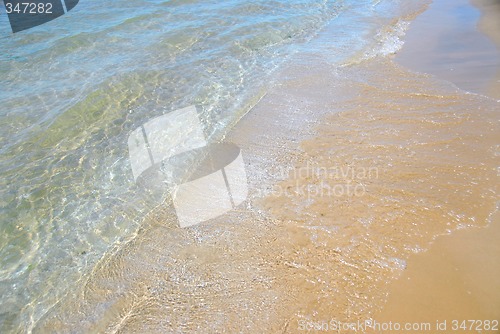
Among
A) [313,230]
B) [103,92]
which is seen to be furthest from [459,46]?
[103,92]

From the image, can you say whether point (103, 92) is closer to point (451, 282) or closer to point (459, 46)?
point (451, 282)

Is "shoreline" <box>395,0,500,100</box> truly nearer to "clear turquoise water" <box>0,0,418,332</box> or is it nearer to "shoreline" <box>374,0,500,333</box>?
"clear turquoise water" <box>0,0,418,332</box>

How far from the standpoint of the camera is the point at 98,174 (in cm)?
492

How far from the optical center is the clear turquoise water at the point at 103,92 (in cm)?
395

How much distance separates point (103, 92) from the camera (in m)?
6.80

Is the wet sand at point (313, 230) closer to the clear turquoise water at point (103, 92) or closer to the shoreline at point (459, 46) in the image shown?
the clear turquoise water at point (103, 92)

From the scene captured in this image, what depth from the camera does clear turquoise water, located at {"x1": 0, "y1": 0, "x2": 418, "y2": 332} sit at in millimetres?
3951

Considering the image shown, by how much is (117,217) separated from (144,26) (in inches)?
295

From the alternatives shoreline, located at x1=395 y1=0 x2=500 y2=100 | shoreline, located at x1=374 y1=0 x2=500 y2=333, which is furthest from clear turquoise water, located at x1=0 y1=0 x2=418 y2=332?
shoreline, located at x1=374 y1=0 x2=500 y2=333

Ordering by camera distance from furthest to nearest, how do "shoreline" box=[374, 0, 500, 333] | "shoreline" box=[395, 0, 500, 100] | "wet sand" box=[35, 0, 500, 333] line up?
"shoreline" box=[395, 0, 500, 100] → "wet sand" box=[35, 0, 500, 333] → "shoreline" box=[374, 0, 500, 333]

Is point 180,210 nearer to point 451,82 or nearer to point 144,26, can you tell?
point 451,82

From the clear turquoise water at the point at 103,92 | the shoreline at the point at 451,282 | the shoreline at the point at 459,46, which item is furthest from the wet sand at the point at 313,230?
the shoreline at the point at 459,46

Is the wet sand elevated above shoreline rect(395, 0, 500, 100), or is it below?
below

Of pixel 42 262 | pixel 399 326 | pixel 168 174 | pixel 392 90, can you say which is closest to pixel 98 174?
pixel 168 174
